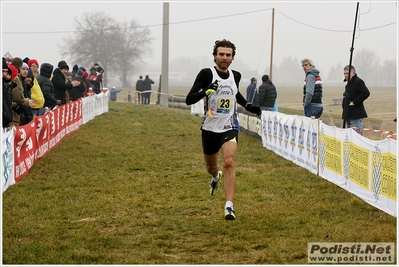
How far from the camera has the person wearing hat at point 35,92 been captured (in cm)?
1462

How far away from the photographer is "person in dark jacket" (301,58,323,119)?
14.8m

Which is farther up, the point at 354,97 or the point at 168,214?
the point at 354,97

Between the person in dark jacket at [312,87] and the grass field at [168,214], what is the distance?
1.44m

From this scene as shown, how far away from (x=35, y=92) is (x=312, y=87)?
611 centimetres

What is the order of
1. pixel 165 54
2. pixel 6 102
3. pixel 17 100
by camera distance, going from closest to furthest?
pixel 6 102
pixel 17 100
pixel 165 54

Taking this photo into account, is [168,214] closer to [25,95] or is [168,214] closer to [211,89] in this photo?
[211,89]

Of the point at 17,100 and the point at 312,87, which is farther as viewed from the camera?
the point at 312,87

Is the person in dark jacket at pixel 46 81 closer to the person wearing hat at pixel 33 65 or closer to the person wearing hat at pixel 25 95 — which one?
the person wearing hat at pixel 33 65

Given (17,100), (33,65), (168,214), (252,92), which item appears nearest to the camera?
(168,214)

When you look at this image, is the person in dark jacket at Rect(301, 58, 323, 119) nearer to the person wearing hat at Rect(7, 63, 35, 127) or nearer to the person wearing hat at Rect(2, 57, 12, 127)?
the person wearing hat at Rect(7, 63, 35, 127)

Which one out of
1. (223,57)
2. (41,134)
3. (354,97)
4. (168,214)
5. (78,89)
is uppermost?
(223,57)

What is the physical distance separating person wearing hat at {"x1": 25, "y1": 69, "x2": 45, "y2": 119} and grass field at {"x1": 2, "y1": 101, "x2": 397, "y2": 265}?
1.02m

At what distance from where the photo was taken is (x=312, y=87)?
48.5 ft

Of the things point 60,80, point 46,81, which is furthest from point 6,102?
point 60,80
